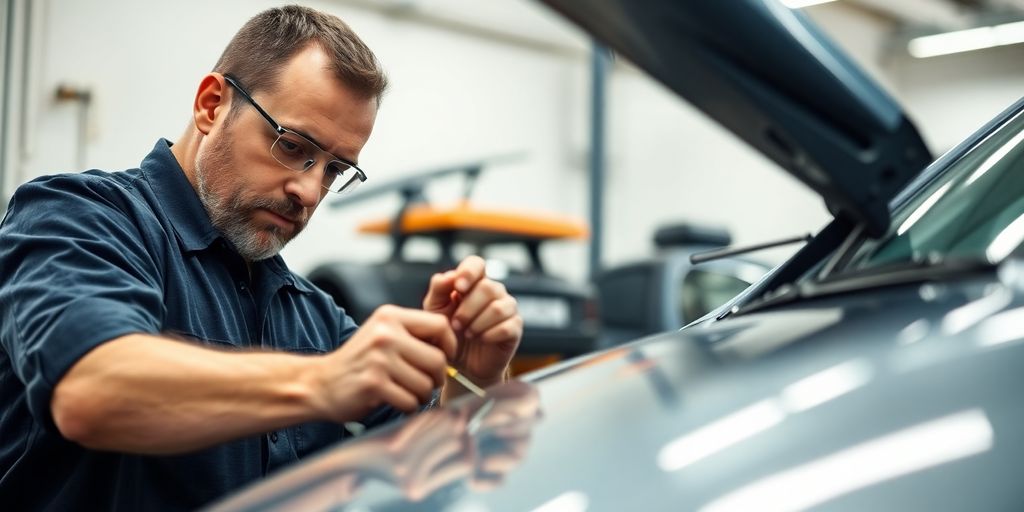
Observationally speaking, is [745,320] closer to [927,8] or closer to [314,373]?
[314,373]

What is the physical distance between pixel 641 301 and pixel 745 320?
491 cm

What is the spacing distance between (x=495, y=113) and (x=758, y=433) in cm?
892

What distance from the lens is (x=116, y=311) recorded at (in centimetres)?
103

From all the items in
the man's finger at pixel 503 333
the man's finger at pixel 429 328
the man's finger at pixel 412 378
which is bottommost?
the man's finger at pixel 412 378

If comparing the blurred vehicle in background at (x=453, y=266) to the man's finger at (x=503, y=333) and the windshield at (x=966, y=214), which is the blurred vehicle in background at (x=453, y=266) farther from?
the windshield at (x=966, y=214)

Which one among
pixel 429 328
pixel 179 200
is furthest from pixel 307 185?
pixel 429 328

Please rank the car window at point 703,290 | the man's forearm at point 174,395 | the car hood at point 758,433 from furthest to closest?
the car window at point 703,290 < the man's forearm at point 174,395 < the car hood at point 758,433

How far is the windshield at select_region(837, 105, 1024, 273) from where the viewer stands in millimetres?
1032

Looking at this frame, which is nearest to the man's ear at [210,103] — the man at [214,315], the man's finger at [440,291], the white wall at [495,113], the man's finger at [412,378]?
the man at [214,315]

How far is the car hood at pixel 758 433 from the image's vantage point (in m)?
0.64

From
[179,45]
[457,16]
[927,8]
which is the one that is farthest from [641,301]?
[927,8]

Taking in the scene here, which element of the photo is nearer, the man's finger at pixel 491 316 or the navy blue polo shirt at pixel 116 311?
the navy blue polo shirt at pixel 116 311

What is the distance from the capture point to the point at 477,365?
1.31 meters

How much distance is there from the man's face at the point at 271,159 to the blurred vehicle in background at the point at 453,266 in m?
3.46
